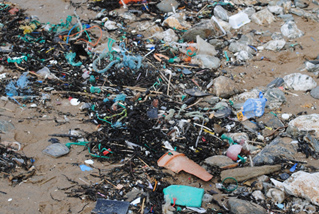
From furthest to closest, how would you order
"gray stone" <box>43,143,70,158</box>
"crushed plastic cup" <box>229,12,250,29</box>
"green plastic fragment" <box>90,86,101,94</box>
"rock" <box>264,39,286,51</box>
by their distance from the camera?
"crushed plastic cup" <box>229,12,250,29</box> → "rock" <box>264,39,286,51</box> → "green plastic fragment" <box>90,86,101,94</box> → "gray stone" <box>43,143,70,158</box>

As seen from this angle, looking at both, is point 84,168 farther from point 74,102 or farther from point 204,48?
point 204,48

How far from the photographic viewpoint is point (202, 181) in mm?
2795

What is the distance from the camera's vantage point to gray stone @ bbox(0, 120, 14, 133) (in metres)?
3.09

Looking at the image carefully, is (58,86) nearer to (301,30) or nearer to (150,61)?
(150,61)

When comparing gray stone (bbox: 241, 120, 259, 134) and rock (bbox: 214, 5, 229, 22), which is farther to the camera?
rock (bbox: 214, 5, 229, 22)

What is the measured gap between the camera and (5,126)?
3121mm

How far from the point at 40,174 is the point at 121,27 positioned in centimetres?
335

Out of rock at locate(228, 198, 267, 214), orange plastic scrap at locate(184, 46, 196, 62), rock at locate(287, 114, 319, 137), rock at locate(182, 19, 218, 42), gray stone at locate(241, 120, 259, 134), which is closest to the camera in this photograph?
rock at locate(228, 198, 267, 214)

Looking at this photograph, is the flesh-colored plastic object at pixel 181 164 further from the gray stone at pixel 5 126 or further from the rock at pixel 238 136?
the gray stone at pixel 5 126

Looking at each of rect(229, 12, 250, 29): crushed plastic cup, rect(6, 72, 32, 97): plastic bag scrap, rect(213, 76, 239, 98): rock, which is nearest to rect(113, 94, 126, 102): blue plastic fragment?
rect(6, 72, 32, 97): plastic bag scrap

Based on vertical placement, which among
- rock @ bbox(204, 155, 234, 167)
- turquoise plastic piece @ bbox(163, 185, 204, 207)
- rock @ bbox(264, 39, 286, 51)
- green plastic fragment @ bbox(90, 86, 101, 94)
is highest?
green plastic fragment @ bbox(90, 86, 101, 94)

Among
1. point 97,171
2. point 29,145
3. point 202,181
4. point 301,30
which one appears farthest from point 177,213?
point 301,30

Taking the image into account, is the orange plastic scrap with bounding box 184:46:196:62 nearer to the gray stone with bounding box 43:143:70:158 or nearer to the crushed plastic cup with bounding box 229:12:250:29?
the crushed plastic cup with bounding box 229:12:250:29

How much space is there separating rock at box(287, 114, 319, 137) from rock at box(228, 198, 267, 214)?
117cm
